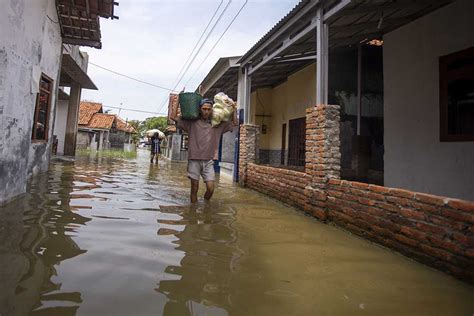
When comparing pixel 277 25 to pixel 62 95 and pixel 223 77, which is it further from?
pixel 62 95

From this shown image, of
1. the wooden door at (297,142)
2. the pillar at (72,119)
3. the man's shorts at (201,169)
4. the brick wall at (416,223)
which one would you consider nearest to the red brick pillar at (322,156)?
the brick wall at (416,223)

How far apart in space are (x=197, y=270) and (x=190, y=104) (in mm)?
3113

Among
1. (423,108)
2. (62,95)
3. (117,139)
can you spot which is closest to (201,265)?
(423,108)

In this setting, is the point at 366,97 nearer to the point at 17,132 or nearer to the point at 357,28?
the point at 357,28

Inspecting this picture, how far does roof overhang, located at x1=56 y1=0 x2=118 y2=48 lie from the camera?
7.72 meters

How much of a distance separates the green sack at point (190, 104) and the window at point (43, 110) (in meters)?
4.66

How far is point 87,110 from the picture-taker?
30.0m

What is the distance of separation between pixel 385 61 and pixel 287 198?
374 centimetres

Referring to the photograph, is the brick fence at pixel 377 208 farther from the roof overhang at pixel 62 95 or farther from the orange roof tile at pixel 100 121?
the orange roof tile at pixel 100 121

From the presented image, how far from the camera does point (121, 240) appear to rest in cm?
300

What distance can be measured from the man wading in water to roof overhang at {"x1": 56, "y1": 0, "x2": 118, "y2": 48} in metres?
4.45

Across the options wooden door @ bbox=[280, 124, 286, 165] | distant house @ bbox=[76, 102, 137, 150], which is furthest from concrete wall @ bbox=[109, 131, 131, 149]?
wooden door @ bbox=[280, 124, 286, 165]

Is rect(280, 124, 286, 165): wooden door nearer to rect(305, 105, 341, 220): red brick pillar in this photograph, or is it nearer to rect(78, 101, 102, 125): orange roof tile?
rect(305, 105, 341, 220): red brick pillar

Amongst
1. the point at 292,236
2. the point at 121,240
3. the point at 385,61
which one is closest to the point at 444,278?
the point at 292,236
